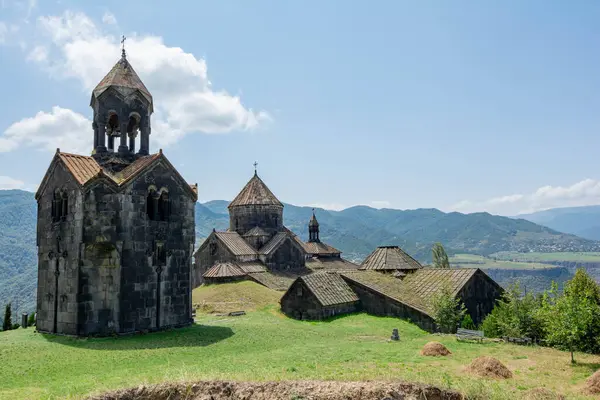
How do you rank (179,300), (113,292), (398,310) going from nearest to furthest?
(113,292), (179,300), (398,310)

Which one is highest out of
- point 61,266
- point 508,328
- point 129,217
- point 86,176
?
point 86,176

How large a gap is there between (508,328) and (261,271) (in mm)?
27980

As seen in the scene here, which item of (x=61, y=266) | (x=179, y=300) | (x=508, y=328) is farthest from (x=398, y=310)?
(x=61, y=266)

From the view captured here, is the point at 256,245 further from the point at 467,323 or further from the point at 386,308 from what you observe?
the point at 467,323

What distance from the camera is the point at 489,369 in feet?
48.3

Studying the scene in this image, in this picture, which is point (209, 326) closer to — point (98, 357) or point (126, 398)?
point (98, 357)

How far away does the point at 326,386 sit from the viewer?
489 inches

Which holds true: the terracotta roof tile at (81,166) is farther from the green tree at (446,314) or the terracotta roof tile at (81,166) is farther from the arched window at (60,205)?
the green tree at (446,314)

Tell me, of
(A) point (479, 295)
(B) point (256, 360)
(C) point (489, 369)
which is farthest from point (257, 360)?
(A) point (479, 295)

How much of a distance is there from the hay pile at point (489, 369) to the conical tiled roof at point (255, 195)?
127ft

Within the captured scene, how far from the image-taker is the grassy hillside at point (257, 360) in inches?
531

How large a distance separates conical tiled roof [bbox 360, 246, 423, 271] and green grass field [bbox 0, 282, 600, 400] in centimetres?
1142

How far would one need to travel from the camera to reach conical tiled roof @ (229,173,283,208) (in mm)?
52625

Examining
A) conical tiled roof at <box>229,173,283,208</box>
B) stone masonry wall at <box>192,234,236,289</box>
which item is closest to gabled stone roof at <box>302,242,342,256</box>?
conical tiled roof at <box>229,173,283,208</box>
